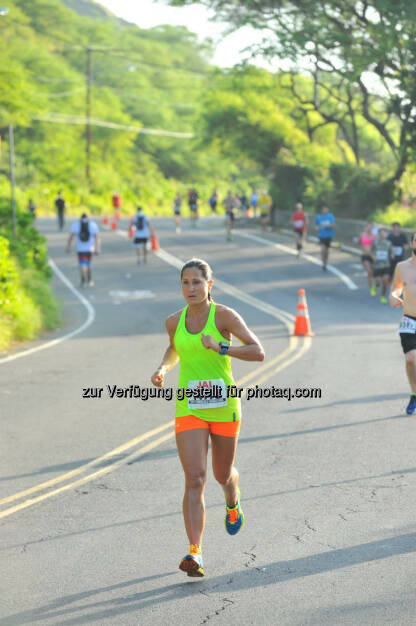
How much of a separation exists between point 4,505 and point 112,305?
1743cm

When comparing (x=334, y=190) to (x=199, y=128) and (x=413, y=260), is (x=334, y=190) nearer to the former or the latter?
(x=199, y=128)

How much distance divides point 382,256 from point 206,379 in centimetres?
1923

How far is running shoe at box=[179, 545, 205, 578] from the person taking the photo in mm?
5676

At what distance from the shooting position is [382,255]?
80.6 feet

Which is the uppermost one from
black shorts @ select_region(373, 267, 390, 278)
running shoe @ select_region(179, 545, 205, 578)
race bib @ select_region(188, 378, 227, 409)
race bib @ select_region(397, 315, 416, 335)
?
race bib @ select_region(188, 378, 227, 409)

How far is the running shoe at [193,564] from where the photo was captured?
5676 mm

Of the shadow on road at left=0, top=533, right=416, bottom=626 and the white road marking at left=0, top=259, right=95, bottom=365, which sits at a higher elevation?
the shadow on road at left=0, top=533, right=416, bottom=626

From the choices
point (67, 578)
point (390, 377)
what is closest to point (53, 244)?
point (390, 377)

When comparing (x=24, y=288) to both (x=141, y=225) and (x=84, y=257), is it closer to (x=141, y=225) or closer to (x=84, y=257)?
(x=84, y=257)

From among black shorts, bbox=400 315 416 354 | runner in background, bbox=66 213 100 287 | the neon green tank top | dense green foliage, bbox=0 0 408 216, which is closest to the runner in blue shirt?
runner in background, bbox=66 213 100 287

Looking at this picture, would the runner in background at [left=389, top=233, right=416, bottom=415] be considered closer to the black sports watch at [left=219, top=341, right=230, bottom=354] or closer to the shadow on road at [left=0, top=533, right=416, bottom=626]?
the shadow on road at [left=0, top=533, right=416, bottom=626]

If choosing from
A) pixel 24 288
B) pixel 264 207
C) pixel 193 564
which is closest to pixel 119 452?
pixel 193 564

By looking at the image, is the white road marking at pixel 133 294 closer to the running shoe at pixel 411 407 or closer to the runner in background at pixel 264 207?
the running shoe at pixel 411 407

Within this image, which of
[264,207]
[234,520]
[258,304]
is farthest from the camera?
[264,207]
